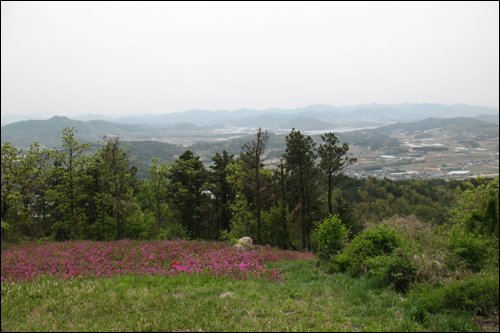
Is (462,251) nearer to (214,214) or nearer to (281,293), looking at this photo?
(281,293)

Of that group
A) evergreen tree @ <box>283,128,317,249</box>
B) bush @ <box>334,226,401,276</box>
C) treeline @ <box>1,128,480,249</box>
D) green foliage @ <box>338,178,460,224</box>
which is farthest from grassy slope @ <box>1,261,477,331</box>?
green foliage @ <box>338,178,460,224</box>

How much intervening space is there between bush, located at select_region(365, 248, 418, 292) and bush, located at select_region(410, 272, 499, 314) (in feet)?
3.95

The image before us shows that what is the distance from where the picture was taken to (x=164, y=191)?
26.6 m

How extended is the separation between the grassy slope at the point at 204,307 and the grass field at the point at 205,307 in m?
0.02

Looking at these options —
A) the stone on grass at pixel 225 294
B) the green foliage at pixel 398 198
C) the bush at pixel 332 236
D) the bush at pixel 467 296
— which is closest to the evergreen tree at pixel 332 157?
the bush at pixel 332 236

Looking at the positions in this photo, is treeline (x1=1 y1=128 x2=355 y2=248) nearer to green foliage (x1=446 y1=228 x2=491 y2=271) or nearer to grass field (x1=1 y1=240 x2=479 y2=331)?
grass field (x1=1 y1=240 x2=479 y2=331)

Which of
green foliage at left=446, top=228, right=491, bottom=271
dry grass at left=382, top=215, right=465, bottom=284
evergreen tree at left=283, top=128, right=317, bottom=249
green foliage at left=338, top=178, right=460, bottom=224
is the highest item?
evergreen tree at left=283, top=128, right=317, bottom=249

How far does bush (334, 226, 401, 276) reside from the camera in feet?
31.3

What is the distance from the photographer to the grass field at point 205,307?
5.58 m

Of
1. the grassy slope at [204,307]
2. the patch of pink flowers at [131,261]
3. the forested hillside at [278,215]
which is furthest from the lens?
the patch of pink flowers at [131,261]

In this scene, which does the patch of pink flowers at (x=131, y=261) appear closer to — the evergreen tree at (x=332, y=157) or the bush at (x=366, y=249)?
the bush at (x=366, y=249)

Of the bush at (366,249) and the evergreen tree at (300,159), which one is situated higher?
the evergreen tree at (300,159)

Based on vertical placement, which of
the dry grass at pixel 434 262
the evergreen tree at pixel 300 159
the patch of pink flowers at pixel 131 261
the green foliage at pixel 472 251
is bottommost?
the patch of pink flowers at pixel 131 261

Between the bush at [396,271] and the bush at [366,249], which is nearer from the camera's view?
the bush at [396,271]
